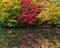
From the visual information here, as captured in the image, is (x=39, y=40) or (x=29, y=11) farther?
(x=29, y=11)

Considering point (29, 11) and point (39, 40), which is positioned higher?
point (39, 40)

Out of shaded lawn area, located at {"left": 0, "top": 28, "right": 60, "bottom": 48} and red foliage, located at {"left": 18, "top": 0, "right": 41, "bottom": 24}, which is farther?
red foliage, located at {"left": 18, "top": 0, "right": 41, "bottom": 24}

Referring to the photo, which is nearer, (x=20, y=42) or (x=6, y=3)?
(x=20, y=42)

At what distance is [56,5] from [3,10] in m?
5.42

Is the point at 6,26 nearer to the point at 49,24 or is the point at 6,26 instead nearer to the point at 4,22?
the point at 4,22

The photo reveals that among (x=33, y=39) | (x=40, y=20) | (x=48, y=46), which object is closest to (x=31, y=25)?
(x=40, y=20)

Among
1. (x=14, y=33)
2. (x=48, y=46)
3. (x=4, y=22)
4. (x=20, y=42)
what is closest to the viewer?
(x=48, y=46)

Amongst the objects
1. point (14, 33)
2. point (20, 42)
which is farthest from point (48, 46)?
point (14, 33)

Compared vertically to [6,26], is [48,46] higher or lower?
higher

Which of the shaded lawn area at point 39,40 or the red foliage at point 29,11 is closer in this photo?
the shaded lawn area at point 39,40

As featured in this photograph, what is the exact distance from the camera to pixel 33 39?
22250 mm

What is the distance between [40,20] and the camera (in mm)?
29781

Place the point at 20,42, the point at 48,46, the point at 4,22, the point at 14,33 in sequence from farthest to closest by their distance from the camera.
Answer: the point at 4,22
the point at 14,33
the point at 20,42
the point at 48,46

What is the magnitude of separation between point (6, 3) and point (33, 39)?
29.2 feet
